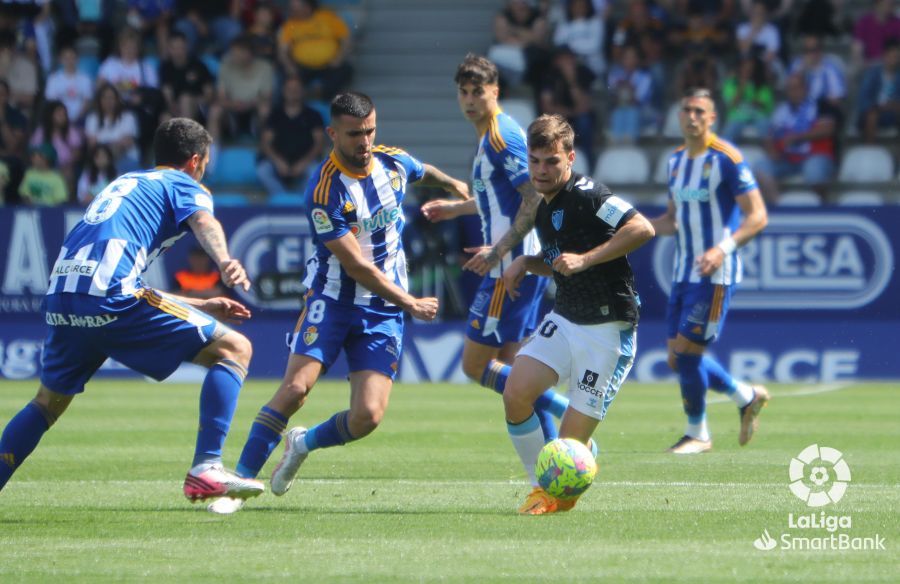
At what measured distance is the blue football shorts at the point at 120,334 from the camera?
23.0 ft

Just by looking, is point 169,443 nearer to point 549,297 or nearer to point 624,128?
point 549,297

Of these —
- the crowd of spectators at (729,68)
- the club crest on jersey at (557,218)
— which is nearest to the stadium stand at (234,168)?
the crowd of spectators at (729,68)

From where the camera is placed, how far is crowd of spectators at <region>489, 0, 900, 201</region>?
19.1 meters

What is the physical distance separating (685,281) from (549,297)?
584cm

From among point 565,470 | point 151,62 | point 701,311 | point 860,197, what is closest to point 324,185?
point 565,470

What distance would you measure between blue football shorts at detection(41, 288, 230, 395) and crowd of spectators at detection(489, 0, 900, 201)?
12478 mm

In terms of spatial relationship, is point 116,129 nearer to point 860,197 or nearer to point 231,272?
point 860,197

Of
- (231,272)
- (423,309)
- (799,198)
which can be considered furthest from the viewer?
(799,198)

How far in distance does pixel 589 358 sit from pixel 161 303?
2166 millimetres

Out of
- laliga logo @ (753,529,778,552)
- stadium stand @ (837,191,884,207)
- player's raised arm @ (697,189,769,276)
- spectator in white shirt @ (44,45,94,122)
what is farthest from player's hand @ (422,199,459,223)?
spectator in white shirt @ (44,45,94,122)

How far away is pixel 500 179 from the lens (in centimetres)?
899

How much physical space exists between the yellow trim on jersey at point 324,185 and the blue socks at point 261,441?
44.3 inches

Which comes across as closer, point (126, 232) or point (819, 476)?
point (126, 232)

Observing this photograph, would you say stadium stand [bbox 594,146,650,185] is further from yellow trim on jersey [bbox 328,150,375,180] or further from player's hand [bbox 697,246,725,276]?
yellow trim on jersey [bbox 328,150,375,180]
